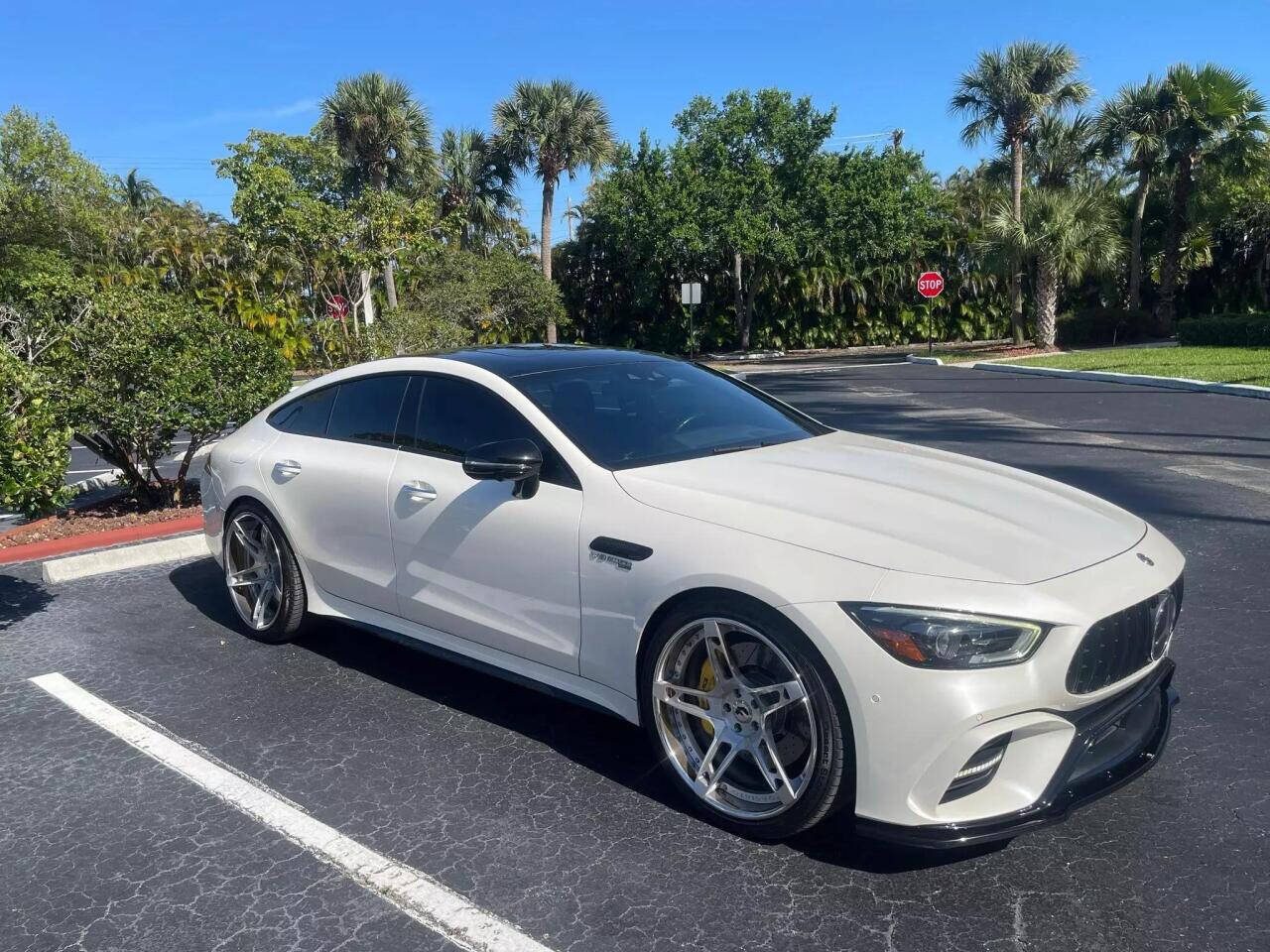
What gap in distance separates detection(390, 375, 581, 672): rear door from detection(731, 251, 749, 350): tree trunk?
3669cm

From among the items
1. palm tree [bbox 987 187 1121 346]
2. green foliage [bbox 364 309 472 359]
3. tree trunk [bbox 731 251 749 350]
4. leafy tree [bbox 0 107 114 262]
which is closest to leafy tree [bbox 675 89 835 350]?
tree trunk [bbox 731 251 749 350]

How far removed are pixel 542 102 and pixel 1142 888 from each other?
3976 centimetres

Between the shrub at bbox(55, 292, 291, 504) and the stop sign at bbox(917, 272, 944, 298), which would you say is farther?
the stop sign at bbox(917, 272, 944, 298)

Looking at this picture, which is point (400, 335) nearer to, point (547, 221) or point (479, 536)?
point (479, 536)

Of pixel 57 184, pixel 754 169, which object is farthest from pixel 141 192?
pixel 754 169

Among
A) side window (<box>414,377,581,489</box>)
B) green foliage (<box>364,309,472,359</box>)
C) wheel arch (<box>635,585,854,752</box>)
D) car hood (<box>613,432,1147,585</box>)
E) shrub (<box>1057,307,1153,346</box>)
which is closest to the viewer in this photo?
wheel arch (<box>635,585,854,752</box>)

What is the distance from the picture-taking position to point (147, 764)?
13.1ft

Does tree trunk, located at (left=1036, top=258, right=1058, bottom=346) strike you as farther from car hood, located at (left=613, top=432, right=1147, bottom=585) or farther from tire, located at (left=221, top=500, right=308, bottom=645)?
tire, located at (left=221, top=500, right=308, bottom=645)

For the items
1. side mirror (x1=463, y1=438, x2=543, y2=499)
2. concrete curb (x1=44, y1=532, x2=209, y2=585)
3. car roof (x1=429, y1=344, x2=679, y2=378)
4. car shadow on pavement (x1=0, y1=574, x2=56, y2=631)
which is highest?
car roof (x1=429, y1=344, x2=679, y2=378)

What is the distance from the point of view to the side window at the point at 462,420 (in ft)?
13.8

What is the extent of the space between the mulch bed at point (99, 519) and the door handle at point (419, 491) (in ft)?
12.7

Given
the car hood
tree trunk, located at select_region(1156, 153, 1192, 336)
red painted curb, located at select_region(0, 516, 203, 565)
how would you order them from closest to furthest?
1. the car hood
2. red painted curb, located at select_region(0, 516, 203, 565)
3. tree trunk, located at select_region(1156, 153, 1192, 336)

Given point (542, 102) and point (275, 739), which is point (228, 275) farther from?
point (275, 739)

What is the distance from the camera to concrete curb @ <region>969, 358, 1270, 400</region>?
52.8 feet
